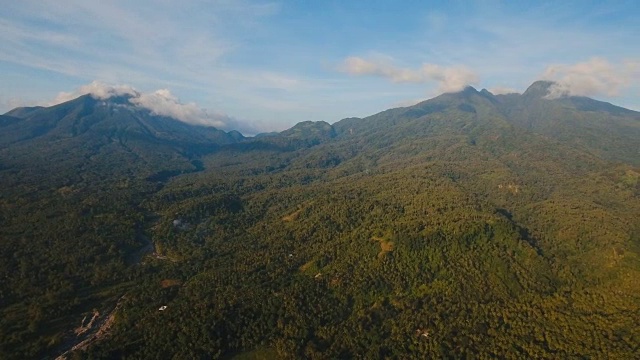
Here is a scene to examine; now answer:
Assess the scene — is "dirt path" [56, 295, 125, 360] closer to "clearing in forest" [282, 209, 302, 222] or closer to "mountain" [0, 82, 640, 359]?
"mountain" [0, 82, 640, 359]

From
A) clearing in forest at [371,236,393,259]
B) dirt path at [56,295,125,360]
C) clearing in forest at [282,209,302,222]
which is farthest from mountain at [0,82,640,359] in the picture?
clearing in forest at [282,209,302,222]

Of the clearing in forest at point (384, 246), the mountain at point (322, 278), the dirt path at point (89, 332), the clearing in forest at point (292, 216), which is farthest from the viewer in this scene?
the clearing in forest at point (292, 216)

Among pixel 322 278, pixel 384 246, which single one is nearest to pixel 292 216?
pixel 384 246

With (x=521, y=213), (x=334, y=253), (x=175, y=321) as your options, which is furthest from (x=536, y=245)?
(x=175, y=321)

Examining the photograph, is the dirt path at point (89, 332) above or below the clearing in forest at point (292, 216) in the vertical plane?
below

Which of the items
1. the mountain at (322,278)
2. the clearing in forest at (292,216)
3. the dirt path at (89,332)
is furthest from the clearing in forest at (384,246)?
the dirt path at (89,332)

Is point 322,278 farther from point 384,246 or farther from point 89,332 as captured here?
point 89,332

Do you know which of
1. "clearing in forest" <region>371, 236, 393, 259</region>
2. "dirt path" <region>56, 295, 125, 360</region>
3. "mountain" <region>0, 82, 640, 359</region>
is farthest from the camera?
"clearing in forest" <region>371, 236, 393, 259</region>

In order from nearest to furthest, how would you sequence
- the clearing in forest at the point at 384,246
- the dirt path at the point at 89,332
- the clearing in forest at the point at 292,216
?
the dirt path at the point at 89,332, the clearing in forest at the point at 384,246, the clearing in forest at the point at 292,216

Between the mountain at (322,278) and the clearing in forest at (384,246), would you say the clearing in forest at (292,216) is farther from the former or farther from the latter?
the clearing in forest at (384,246)

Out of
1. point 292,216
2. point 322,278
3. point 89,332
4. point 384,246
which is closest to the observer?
point 89,332

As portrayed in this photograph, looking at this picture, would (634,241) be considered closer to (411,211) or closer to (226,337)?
(411,211)

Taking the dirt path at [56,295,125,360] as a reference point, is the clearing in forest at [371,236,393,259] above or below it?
above
